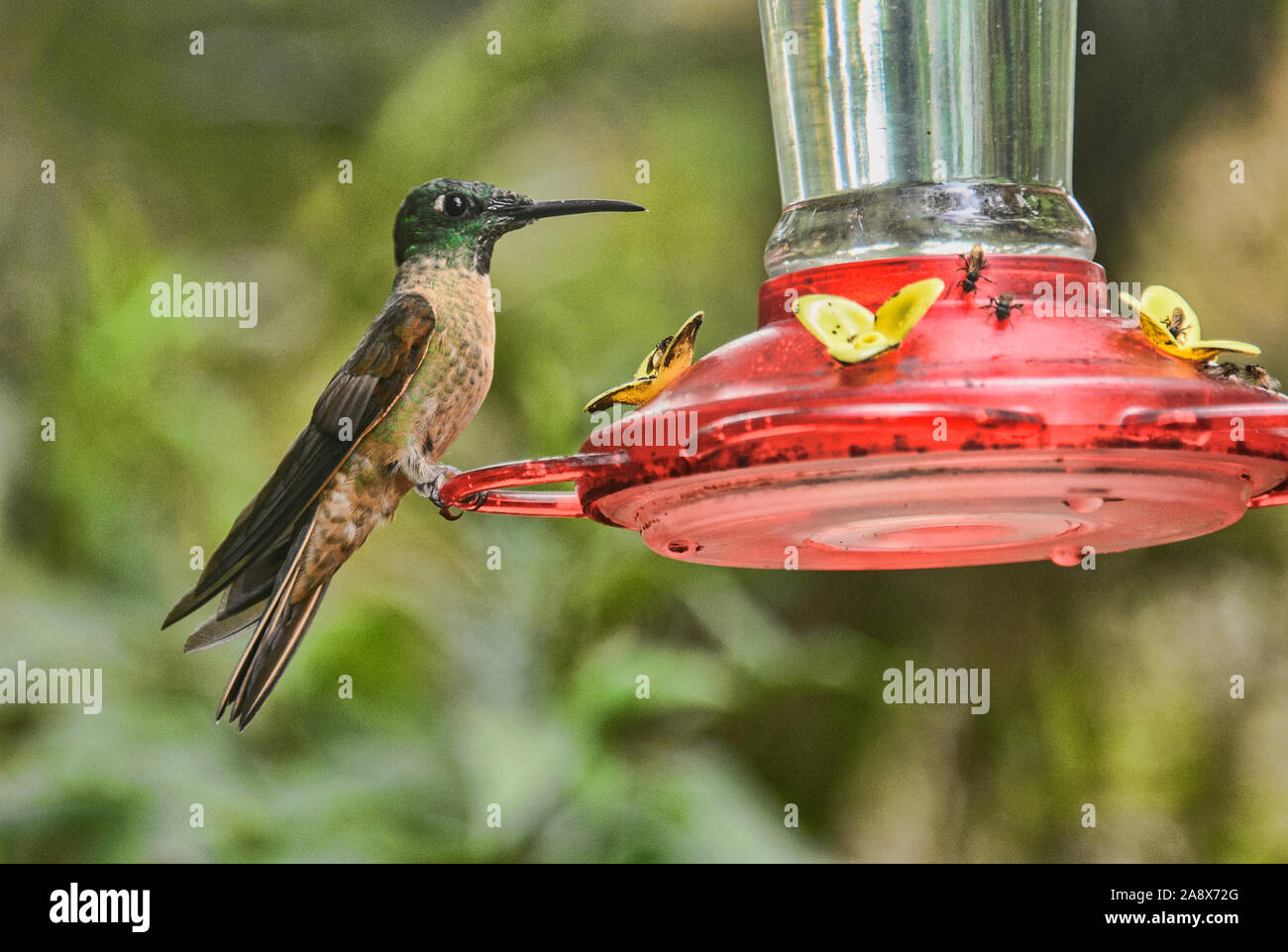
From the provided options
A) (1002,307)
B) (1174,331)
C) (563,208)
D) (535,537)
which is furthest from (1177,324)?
(535,537)

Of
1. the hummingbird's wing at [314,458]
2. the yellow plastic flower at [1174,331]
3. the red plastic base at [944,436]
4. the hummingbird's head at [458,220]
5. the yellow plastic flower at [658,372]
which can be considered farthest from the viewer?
the hummingbird's head at [458,220]

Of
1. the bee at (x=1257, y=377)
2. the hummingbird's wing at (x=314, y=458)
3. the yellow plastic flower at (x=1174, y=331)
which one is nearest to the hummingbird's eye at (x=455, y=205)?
the hummingbird's wing at (x=314, y=458)

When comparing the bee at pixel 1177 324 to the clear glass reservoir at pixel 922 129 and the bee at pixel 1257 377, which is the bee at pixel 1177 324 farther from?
the clear glass reservoir at pixel 922 129

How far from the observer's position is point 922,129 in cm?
169

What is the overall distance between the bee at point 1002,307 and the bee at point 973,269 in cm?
2

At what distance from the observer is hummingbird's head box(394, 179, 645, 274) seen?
224cm

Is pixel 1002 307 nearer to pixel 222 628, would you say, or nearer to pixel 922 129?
pixel 922 129

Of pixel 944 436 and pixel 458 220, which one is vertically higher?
pixel 458 220

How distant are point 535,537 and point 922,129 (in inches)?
72.1

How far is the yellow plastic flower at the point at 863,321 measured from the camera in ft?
3.79

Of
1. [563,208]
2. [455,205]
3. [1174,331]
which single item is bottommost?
[1174,331]

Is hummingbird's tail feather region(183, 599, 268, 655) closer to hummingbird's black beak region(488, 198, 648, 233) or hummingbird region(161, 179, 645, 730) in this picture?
hummingbird region(161, 179, 645, 730)

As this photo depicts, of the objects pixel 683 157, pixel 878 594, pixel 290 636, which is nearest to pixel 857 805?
pixel 878 594

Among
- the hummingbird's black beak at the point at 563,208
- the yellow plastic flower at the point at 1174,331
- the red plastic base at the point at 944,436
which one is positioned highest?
the hummingbird's black beak at the point at 563,208
